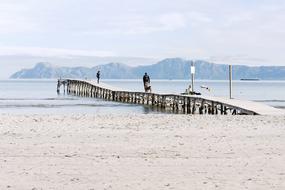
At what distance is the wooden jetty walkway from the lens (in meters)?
26.1

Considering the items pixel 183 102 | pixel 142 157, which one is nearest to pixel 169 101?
pixel 183 102

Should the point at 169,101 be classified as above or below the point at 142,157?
below

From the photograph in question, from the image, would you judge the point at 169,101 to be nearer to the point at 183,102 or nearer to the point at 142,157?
the point at 183,102

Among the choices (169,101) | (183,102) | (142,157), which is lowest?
(169,101)

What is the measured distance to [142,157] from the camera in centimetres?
1099

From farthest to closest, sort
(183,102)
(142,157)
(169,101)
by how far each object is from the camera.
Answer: (169,101)
(183,102)
(142,157)

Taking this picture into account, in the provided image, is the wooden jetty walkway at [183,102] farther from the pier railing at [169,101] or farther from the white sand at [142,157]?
the white sand at [142,157]

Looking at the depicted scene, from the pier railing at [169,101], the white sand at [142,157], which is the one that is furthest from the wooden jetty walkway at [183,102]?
the white sand at [142,157]

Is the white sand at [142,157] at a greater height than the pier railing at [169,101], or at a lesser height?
greater

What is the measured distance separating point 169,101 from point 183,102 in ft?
14.6

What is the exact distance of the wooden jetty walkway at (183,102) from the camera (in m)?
→ 26.1

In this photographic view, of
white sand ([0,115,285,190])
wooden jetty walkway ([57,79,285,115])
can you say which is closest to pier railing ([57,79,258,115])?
wooden jetty walkway ([57,79,285,115])

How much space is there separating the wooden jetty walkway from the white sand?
8.13 metres

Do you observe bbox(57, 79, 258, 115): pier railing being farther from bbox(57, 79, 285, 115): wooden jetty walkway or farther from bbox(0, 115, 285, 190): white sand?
bbox(0, 115, 285, 190): white sand
